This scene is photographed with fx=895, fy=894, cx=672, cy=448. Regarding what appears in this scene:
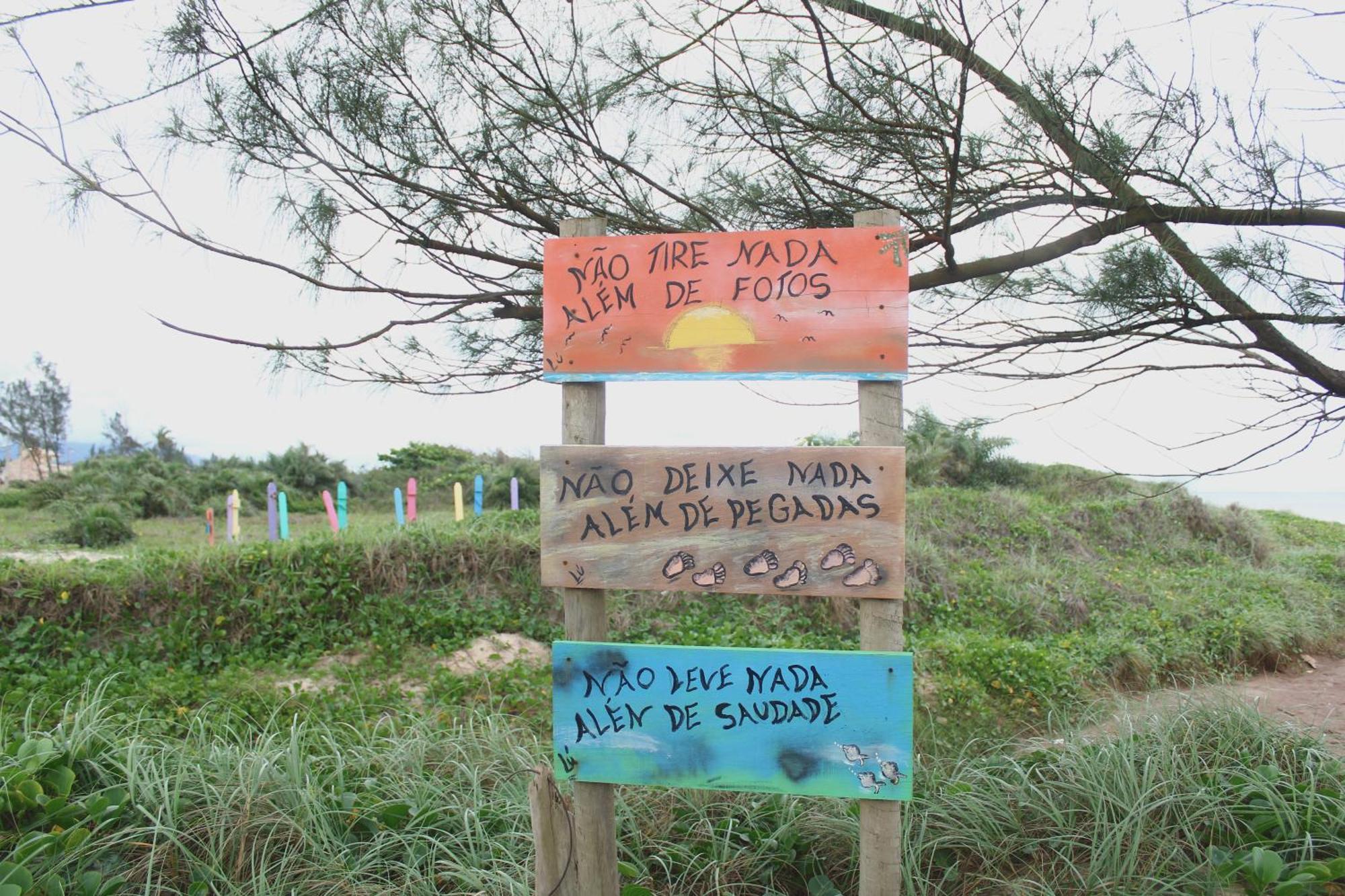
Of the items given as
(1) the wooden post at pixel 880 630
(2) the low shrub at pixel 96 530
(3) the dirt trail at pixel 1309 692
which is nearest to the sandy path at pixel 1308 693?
(3) the dirt trail at pixel 1309 692

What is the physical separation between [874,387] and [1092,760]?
1429mm

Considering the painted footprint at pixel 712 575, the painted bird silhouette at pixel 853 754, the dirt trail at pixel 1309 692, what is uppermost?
the painted footprint at pixel 712 575

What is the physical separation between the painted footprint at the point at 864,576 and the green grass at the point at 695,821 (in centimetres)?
80

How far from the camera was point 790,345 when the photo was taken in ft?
7.64

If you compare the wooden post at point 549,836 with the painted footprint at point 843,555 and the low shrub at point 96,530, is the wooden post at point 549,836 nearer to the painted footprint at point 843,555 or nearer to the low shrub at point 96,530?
the painted footprint at point 843,555

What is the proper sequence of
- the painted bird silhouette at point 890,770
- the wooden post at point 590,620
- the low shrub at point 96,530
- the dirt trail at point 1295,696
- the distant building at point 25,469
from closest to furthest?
the painted bird silhouette at point 890,770, the wooden post at point 590,620, the dirt trail at point 1295,696, the low shrub at point 96,530, the distant building at point 25,469

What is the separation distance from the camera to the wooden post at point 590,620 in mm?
2371

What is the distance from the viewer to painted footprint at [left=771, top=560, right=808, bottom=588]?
2.27 m

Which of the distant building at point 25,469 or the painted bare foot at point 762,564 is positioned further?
the distant building at point 25,469

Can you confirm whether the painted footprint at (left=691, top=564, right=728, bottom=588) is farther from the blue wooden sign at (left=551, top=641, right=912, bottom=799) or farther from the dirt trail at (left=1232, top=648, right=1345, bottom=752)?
the dirt trail at (left=1232, top=648, right=1345, bottom=752)

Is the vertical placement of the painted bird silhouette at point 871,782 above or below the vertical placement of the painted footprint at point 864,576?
below

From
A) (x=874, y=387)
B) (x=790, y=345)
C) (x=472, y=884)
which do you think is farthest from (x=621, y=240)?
(x=472, y=884)

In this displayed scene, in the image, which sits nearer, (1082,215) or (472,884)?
(472,884)

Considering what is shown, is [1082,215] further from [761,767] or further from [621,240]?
[761,767]
